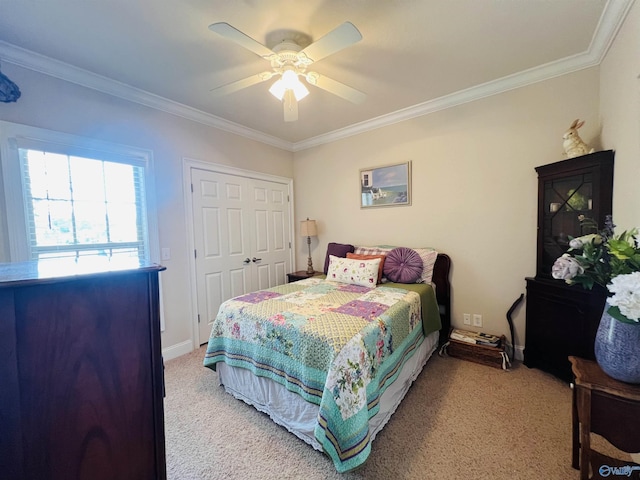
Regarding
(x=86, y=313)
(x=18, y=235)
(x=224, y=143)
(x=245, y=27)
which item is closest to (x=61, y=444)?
(x=86, y=313)

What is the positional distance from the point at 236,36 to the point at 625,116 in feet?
7.69

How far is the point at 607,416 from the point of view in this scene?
1.09 metres

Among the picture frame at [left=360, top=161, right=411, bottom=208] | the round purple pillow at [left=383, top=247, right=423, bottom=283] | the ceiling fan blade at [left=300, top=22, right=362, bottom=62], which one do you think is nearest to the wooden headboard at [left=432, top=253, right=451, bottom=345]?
the round purple pillow at [left=383, top=247, right=423, bottom=283]

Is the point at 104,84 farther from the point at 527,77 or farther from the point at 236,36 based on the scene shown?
the point at 527,77

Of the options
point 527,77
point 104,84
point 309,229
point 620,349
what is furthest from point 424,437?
point 104,84

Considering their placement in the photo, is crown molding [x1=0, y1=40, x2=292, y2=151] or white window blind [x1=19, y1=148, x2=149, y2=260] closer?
crown molding [x1=0, y1=40, x2=292, y2=151]

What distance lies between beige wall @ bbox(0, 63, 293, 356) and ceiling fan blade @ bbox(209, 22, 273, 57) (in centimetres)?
156

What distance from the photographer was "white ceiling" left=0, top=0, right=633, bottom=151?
5.09 feet

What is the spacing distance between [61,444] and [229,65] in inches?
93.3

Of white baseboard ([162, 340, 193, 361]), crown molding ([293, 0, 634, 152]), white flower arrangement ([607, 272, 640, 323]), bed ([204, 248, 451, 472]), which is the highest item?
crown molding ([293, 0, 634, 152])

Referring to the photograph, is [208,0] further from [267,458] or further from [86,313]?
[267,458]

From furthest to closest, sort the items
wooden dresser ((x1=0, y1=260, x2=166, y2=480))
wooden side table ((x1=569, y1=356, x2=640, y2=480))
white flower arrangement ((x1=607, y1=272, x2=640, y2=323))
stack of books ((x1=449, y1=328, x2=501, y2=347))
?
stack of books ((x1=449, y1=328, x2=501, y2=347)), wooden side table ((x1=569, y1=356, x2=640, y2=480)), white flower arrangement ((x1=607, y1=272, x2=640, y2=323)), wooden dresser ((x1=0, y1=260, x2=166, y2=480))

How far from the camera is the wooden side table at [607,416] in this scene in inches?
41.1

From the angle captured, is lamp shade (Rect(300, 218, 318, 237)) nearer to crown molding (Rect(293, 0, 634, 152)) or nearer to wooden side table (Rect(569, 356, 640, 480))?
crown molding (Rect(293, 0, 634, 152))
